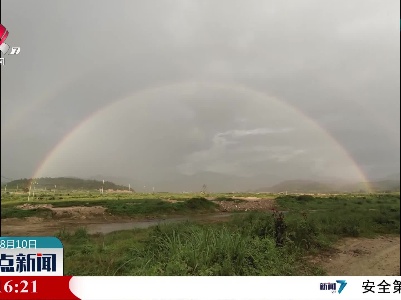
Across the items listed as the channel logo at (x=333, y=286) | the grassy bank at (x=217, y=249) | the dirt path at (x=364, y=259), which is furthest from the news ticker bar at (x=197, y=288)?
the dirt path at (x=364, y=259)

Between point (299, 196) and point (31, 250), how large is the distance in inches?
461

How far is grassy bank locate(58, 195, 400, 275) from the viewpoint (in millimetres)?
6902

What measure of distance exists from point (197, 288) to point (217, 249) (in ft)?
4.99

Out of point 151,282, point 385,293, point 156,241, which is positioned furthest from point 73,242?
point 385,293

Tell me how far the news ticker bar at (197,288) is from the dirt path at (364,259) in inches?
112

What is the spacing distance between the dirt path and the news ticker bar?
112 inches

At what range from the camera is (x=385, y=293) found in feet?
18.9

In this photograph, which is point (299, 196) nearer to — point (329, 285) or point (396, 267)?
point (396, 267)

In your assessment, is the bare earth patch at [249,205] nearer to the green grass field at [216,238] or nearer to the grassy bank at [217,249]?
the green grass field at [216,238]

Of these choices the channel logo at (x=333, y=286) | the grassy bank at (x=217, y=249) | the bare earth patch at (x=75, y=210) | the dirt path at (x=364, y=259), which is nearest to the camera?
the channel logo at (x=333, y=286)

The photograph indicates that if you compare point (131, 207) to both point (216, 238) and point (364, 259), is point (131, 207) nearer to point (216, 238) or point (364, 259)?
point (216, 238)

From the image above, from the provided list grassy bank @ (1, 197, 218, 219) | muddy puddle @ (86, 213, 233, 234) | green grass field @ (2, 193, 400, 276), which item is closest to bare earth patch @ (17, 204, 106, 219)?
grassy bank @ (1, 197, 218, 219)

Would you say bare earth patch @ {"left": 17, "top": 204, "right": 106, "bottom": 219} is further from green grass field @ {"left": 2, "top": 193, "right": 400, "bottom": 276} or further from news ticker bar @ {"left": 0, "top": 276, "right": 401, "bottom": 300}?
news ticker bar @ {"left": 0, "top": 276, "right": 401, "bottom": 300}

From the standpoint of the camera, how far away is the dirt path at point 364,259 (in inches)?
343
